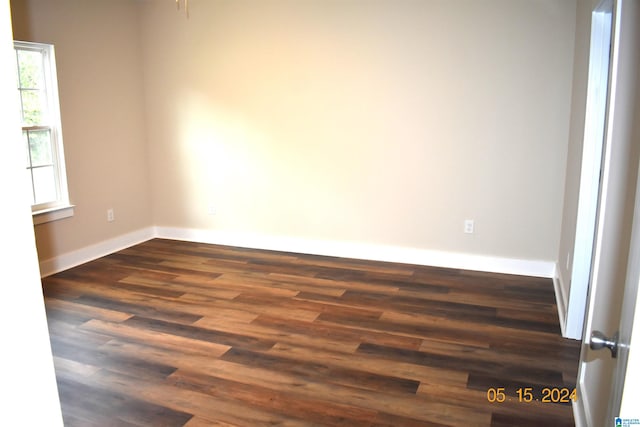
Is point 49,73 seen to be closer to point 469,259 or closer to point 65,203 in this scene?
point 65,203

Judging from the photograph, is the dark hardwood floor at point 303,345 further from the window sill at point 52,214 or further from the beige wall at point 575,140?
the window sill at point 52,214

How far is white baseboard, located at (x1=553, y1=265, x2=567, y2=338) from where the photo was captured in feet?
10.8

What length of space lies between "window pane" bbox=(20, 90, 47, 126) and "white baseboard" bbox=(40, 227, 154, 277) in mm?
1205

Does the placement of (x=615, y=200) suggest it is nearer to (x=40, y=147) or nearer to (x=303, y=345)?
(x=303, y=345)

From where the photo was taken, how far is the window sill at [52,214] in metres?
4.37

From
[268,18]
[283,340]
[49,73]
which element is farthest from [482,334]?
[49,73]

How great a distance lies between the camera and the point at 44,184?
452 centimetres

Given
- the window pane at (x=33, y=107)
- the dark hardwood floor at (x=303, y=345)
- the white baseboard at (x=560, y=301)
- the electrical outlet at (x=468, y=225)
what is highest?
the window pane at (x=33, y=107)

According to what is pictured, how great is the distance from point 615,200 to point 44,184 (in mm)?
4396

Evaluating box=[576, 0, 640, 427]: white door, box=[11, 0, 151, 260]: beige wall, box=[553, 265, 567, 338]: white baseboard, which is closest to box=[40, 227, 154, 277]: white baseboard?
box=[11, 0, 151, 260]: beige wall

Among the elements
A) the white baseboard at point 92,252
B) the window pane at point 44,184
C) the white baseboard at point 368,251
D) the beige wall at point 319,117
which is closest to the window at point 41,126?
the window pane at point 44,184

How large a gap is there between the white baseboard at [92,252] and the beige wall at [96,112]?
0.17 ft

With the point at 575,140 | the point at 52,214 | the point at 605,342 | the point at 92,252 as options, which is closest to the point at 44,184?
the point at 52,214

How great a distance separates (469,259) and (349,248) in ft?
3.70
